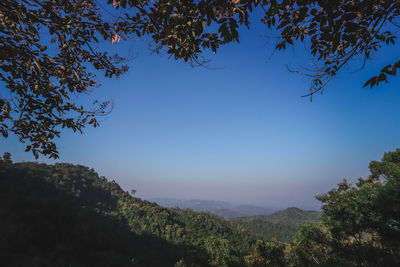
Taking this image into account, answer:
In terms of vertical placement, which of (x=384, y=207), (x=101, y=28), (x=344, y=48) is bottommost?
(x=384, y=207)

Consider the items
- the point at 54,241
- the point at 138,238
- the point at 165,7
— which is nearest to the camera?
the point at 165,7

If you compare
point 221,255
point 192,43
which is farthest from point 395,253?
point 192,43

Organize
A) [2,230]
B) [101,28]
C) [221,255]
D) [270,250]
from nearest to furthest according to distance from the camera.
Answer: [101,28], [2,230], [270,250], [221,255]

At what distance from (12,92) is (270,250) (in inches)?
758

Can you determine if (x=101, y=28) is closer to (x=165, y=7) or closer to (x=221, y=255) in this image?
(x=165, y=7)

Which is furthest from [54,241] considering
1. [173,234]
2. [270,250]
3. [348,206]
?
[173,234]

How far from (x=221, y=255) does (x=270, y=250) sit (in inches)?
283

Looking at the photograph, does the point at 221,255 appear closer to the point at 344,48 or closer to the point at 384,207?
the point at 384,207

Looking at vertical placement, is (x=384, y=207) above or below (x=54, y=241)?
above

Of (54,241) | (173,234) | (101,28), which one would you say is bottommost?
(173,234)

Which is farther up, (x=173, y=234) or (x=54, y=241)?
(x=54, y=241)

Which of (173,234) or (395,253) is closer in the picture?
(395,253)

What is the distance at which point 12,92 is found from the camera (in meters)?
2.42

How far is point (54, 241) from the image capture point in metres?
17.5
